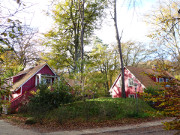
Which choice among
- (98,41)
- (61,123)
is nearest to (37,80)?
(61,123)

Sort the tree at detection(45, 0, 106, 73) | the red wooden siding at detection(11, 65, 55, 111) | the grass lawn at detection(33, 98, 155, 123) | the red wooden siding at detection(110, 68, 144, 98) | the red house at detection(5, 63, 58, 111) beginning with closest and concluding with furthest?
the grass lawn at detection(33, 98, 155, 123)
the red wooden siding at detection(11, 65, 55, 111)
the red house at detection(5, 63, 58, 111)
the tree at detection(45, 0, 106, 73)
the red wooden siding at detection(110, 68, 144, 98)

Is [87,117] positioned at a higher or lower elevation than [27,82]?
lower

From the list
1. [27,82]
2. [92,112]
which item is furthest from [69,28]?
[92,112]

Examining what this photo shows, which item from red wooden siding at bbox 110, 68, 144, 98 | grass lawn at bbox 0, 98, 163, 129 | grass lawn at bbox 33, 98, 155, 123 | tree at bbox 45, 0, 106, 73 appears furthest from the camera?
red wooden siding at bbox 110, 68, 144, 98

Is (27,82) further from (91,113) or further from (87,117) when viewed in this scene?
(87,117)

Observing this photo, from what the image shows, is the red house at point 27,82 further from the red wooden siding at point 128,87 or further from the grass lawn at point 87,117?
the red wooden siding at point 128,87

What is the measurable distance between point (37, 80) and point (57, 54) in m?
4.37

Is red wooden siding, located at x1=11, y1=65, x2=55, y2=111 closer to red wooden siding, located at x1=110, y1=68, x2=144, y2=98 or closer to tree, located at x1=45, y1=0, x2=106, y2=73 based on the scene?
tree, located at x1=45, y1=0, x2=106, y2=73

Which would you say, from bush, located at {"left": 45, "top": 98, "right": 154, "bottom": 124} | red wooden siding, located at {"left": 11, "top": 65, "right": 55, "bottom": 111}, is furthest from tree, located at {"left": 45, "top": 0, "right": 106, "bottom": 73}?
bush, located at {"left": 45, "top": 98, "right": 154, "bottom": 124}

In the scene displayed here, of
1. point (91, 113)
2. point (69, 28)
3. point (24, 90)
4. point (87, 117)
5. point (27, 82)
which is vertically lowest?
point (87, 117)

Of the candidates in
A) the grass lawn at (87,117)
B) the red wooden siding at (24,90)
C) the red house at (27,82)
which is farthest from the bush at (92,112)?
the red wooden siding at (24,90)

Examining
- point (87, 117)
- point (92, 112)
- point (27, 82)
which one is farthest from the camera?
point (27, 82)

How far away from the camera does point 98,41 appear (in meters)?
Result: 33.1

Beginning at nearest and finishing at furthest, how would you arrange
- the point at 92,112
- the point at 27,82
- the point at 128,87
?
1. the point at 92,112
2. the point at 27,82
3. the point at 128,87
